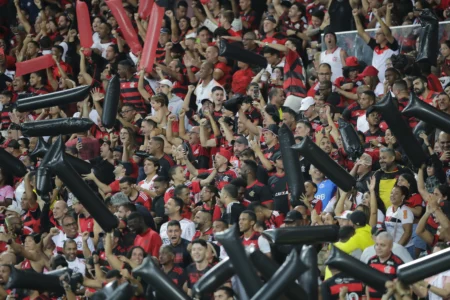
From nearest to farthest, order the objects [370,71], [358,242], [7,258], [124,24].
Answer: [358,242], [7,258], [370,71], [124,24]

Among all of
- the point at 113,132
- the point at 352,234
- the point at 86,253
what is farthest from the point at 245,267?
the point at 113,132

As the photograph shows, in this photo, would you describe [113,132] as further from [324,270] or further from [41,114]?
[324,270]

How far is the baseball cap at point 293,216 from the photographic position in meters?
10.7

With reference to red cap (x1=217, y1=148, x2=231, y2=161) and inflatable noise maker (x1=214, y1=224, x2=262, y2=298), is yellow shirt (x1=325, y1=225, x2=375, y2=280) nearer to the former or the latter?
inflatable noise maker (x1=214, y1=224, x2=262, y2=298)

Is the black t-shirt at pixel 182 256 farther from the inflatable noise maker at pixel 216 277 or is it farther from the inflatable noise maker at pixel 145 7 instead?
the inflatable noise maker at pixel 145 7

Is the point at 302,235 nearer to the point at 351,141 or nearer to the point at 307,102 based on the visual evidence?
the point at 351,141

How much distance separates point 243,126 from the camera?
13.3 m

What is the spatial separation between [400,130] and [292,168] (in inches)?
42.5

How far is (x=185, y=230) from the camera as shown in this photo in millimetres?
11781

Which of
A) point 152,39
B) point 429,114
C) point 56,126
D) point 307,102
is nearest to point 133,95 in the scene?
point 152,39

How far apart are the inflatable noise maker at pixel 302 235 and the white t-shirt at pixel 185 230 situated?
178 cm

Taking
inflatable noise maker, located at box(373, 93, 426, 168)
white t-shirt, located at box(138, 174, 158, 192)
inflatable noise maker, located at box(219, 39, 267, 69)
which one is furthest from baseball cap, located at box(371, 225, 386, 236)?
inflatable noise maker, located at box(219, 39, 267, 69)

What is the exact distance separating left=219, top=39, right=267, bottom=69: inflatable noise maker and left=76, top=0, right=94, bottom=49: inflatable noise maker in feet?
8.66

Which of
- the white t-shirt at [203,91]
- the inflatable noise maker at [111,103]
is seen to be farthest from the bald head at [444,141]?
the inflatable noise maker at [111,103]
